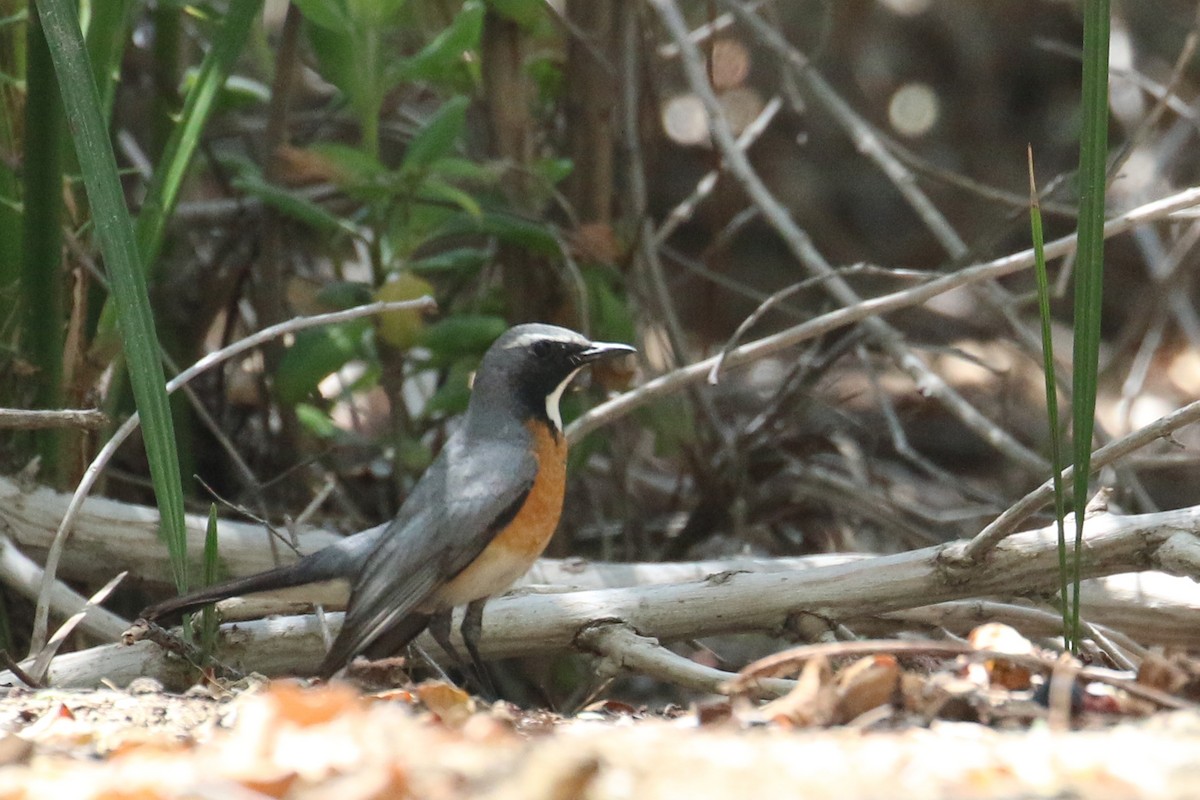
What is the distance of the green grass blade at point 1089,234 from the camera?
308 cm

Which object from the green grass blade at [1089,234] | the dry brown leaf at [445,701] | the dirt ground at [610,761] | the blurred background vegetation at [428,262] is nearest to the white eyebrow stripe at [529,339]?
the blurred background vegetation at [428,262]

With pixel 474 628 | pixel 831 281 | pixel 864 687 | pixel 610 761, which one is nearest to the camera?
pixel 610 761

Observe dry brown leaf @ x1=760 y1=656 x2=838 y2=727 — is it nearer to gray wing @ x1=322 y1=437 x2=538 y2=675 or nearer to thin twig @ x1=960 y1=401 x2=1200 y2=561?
thin twig @ x1=960 y1=401 x2=1200 y2=561

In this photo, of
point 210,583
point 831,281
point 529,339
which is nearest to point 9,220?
point 210,583

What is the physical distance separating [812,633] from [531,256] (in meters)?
2.78

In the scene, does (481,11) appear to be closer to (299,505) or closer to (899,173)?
(899,173)

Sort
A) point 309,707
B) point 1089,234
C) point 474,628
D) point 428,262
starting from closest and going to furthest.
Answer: point 309,707
point 1089,234
point 474,628
point 428,262

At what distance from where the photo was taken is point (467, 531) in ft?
14.7

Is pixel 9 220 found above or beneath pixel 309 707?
above

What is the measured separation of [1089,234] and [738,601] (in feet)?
5.15

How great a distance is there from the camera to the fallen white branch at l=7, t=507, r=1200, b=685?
3.75m

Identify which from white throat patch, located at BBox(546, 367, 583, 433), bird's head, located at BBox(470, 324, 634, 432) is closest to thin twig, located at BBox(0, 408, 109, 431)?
bird's head, located at BBox(470, 324, 634, 432)

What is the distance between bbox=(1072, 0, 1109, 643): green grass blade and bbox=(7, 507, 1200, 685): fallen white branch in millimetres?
617

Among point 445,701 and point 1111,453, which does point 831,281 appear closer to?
point 1111,453
